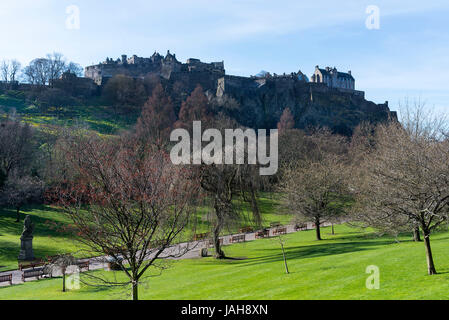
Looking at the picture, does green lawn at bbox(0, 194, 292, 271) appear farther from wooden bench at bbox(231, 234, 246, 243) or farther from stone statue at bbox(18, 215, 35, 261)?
wooden bench at bbox(231, 234, 246, 243)

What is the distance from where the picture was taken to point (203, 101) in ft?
273

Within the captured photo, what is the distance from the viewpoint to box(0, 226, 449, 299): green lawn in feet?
40.4

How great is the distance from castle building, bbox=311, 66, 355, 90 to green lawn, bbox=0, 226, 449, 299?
356 ft

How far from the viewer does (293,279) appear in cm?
1566

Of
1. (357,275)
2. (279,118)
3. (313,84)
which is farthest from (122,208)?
(313,84)

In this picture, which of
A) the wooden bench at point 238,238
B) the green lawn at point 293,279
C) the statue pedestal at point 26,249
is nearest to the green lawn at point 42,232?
the statue pedestal at point 26,249

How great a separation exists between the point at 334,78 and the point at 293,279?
4826 inches

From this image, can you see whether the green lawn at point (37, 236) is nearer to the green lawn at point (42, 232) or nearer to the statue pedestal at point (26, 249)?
the green lawn at point (42, 232)

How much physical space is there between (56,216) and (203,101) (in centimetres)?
5077

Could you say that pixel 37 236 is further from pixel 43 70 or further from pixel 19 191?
pixel 43 70

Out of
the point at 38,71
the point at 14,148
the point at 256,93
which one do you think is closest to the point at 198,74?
the point at 256,93

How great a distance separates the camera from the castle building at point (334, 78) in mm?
126287

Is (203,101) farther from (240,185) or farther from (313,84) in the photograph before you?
(240,185)

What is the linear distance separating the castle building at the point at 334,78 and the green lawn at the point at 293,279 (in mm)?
108530
